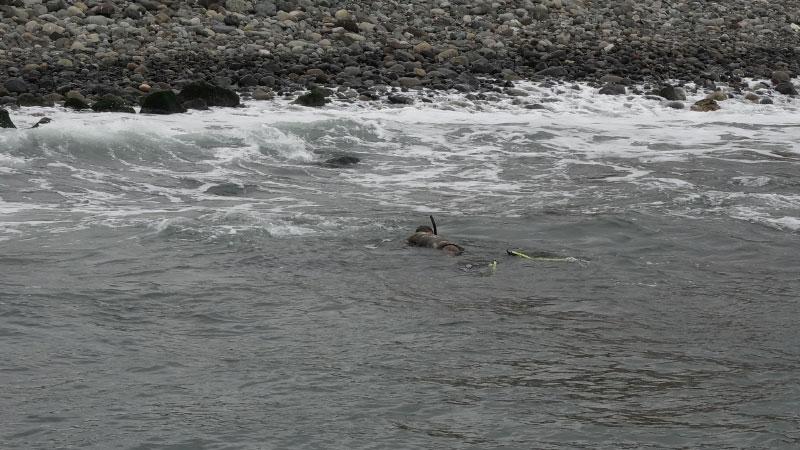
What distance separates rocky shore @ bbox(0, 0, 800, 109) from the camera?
1571 centimetres

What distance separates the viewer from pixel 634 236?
356 inches

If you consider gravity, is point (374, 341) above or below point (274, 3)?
below

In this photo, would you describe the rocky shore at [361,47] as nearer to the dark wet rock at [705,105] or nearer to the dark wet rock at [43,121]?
the dark wet rock at [43,121]

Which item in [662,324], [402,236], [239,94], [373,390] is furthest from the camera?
[239,94]

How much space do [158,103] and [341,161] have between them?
9.76ft

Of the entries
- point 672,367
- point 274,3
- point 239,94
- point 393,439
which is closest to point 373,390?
point 393,439

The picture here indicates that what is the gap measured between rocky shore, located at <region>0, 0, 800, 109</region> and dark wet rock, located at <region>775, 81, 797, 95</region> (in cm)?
3

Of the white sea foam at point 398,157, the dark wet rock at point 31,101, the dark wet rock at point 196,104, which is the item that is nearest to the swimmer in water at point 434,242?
the white sea foam at point 398,157

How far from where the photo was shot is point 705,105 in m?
16.6

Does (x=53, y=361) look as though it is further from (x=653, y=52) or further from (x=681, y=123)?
(x=653, y=52)

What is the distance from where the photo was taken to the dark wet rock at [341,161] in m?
12.3

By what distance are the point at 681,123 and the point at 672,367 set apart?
10.4m

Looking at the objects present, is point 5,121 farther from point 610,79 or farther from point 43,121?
point 610,79

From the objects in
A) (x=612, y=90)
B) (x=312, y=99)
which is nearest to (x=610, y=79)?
(x=612, y=90)
